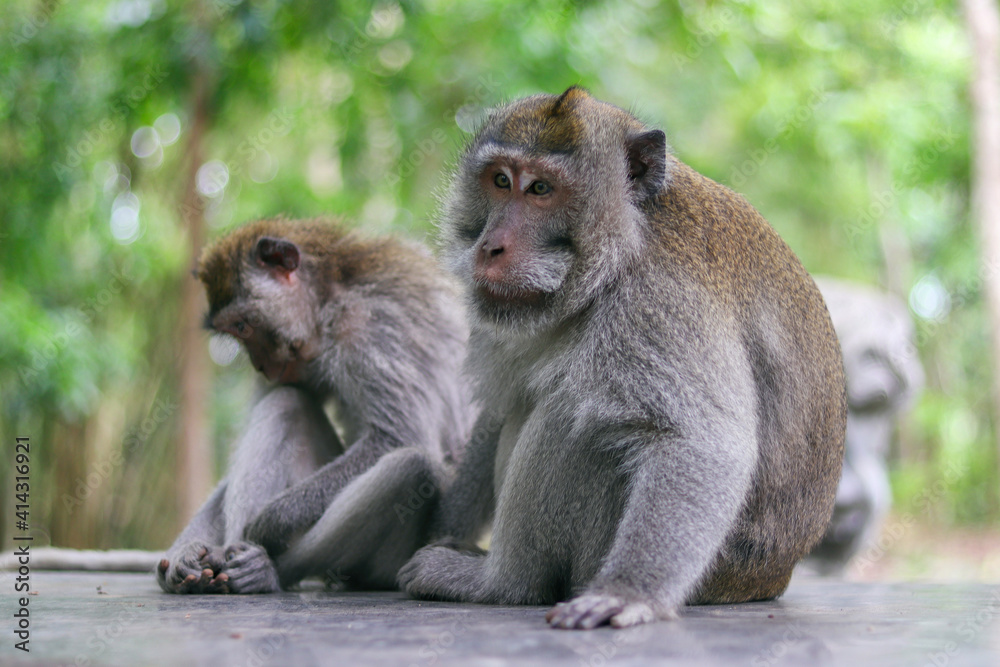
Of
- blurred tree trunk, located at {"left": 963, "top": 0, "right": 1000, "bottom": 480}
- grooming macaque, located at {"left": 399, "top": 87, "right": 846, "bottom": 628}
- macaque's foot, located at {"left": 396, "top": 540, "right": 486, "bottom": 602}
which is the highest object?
blurred tree trunk, located at {"left": 963, "top": 0, "right": 1000, "bottom": 480}

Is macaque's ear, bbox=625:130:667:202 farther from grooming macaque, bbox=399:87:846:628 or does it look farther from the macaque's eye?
the macaque's eye

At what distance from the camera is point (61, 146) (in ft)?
30.1

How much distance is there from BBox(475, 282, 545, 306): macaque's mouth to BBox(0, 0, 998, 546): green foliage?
1.11m

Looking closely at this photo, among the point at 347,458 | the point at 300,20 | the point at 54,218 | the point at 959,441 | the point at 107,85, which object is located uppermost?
the point at 300,20

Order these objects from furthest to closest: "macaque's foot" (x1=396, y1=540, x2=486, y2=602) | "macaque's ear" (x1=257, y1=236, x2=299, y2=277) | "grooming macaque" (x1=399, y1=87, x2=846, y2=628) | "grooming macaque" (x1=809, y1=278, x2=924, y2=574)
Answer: "grooming macaque" (x1=809, y1=278, x2=924, y2=574), "macaque's ear" (x1=257, y1=236, x2=299, y2=277), "macaque's foot" (x1=396, y1=540, x2=486, y2=602), "grooming macaque" (x1=399, y1=87, x2=846, y2=628)

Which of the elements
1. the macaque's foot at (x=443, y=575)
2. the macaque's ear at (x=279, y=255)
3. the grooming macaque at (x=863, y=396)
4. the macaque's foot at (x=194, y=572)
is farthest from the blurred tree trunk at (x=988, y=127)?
the macaque's foot at (x=194, y=572)

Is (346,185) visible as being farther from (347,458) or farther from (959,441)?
(959,441)

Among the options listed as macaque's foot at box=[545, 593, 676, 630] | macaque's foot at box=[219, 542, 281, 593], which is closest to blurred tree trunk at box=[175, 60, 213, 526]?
macaque's foot at box=[219, 542, 281, 593]

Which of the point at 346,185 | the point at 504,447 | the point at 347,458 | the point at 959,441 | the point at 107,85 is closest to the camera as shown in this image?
the point at 504,447

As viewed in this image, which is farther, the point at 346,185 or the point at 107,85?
the point at 346,185

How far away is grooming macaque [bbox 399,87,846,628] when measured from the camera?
3.32 m

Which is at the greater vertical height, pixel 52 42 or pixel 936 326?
pixel 52 42

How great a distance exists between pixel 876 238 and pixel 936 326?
325 cm

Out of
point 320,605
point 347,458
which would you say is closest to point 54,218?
point 347,458
